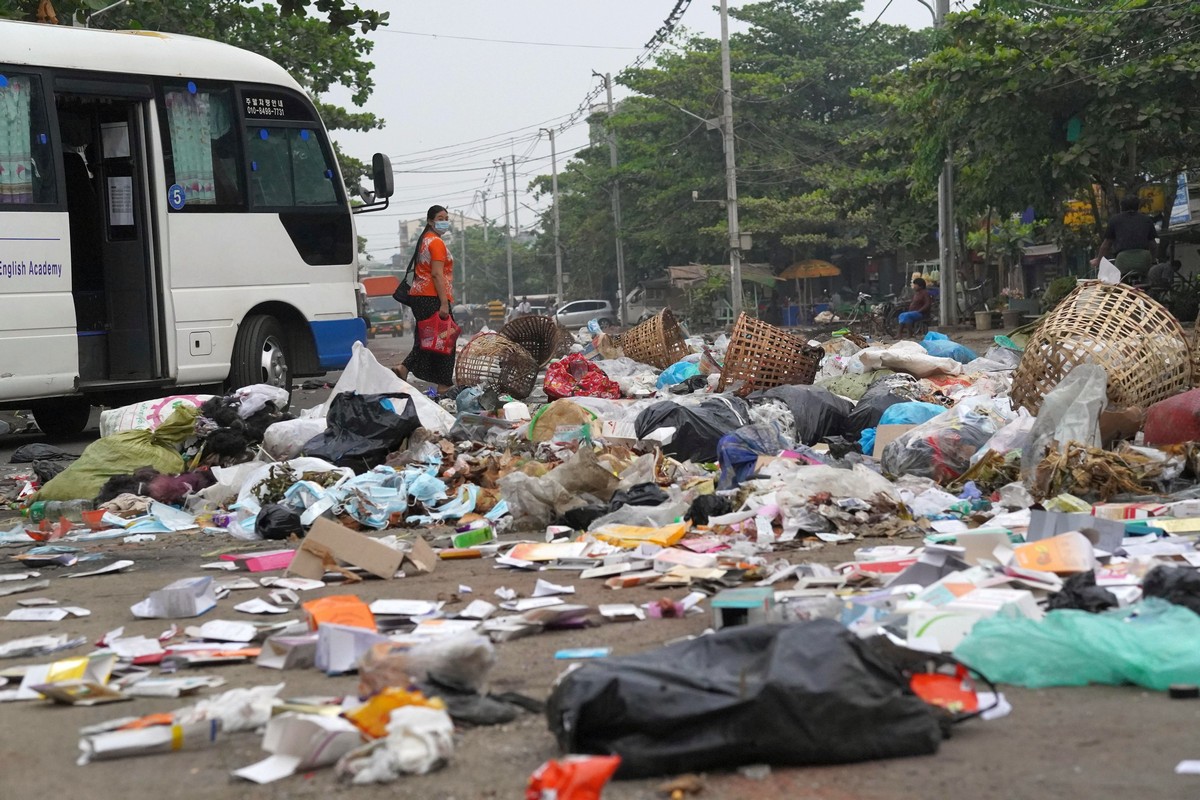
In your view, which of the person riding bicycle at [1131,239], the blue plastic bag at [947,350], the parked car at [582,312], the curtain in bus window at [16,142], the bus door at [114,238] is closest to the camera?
the curtain in bus window at [16,142]

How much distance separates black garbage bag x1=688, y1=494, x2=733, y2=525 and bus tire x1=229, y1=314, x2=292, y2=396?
235 inches

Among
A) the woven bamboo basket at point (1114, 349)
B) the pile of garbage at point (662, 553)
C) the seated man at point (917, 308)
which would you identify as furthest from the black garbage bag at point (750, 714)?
the seated man at point (917, 308)

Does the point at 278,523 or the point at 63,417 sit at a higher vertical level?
the point at 63,417

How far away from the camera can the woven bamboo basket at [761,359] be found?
9.53 metres

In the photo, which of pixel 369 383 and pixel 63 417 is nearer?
pixel 369 383

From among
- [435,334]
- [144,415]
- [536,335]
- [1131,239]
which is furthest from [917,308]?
[144,415]

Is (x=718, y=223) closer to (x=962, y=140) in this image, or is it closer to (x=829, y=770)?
(x=962, y=140)

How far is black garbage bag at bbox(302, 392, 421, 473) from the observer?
7.58 metres

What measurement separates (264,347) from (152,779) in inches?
339

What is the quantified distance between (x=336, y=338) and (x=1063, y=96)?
11280 millimetres

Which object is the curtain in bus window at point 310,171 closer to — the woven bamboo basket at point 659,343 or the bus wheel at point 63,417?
the bus wheel at point 63,417

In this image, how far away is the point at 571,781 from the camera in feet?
7.96

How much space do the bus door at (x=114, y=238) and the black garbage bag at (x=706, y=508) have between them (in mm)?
5963

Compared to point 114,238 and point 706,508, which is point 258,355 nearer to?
point 114,238
